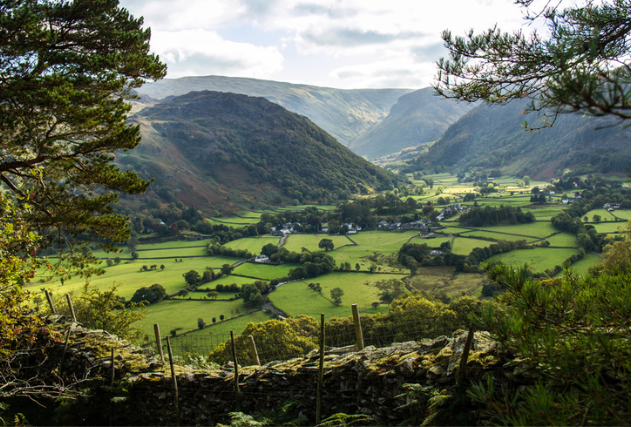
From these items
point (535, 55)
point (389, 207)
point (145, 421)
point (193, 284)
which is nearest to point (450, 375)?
point (535, 55)

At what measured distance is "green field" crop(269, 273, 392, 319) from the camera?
104 feet

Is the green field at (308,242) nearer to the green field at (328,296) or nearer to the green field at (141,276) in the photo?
the green field at (141,276)

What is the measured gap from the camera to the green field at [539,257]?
37.3 metres

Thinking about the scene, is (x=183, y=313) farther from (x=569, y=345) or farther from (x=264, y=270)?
(x=569, y=345)

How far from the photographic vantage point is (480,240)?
2120 inches

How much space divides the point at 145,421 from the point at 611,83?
898cm

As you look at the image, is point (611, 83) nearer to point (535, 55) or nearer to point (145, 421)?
point (535, 55)

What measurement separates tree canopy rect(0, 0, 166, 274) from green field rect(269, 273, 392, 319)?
22929 millimetres

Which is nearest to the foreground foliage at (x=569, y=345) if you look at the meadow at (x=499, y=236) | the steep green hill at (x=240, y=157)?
the meadow at (x=499, y=236)

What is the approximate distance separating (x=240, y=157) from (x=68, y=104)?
A: 5503 inches

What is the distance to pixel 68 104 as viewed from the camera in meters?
7.90

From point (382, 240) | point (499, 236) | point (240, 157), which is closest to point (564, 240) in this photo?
point (499, 236)

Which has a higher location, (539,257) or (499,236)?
(499,236)

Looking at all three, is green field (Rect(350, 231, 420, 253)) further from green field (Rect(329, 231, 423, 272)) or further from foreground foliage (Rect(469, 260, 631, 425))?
foreground foliage (Rect(469, 260, 631, 425))
